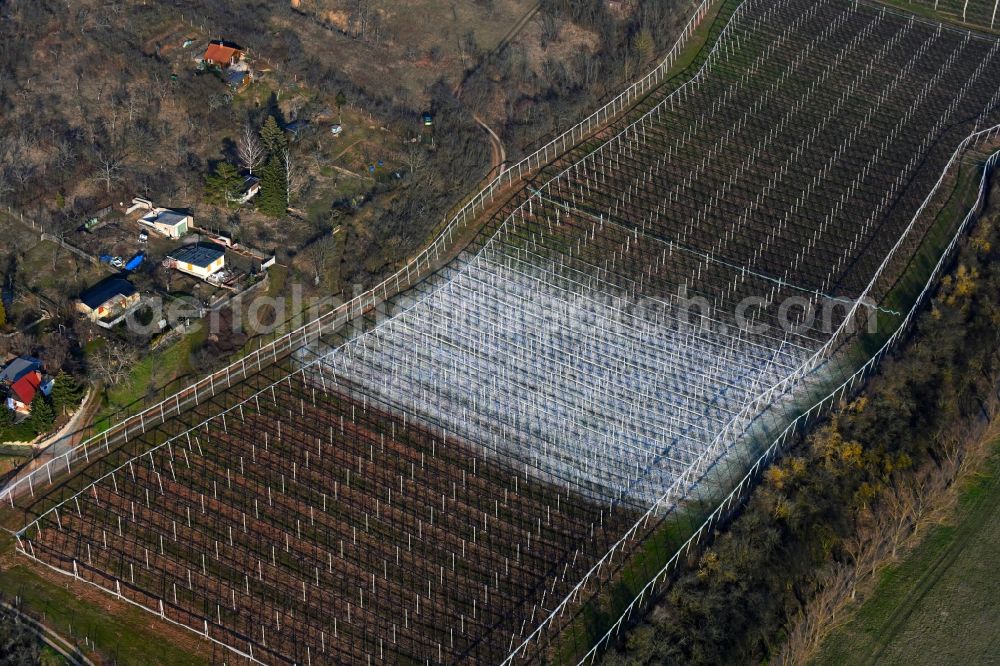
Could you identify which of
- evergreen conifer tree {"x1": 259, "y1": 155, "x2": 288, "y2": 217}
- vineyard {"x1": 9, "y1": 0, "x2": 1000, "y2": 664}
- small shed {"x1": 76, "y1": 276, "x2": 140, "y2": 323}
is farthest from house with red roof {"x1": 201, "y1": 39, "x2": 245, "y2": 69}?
small shed {"x1": 76, "y1": 276, "x2": 140, "y2": 323}

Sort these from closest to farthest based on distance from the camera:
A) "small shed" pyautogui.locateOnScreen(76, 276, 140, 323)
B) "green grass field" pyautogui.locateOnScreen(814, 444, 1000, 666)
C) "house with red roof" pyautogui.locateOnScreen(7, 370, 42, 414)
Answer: "green grass field" pyautogui.locateOnScreen(814, 444, 1000, 666) → "house with red roof" pyautogui.locateOnScreen(7, 370, 42, 414) → "small shed" pyautogui.locateOnScreen(76, 276, 140, 323)

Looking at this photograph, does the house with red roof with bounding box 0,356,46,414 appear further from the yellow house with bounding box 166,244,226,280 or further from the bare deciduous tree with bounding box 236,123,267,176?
the bare deciduous tree with bounding box 236,123,267,176

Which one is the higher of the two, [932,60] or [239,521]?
[932,60]

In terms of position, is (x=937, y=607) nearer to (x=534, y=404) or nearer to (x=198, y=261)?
(x=534, y=404)

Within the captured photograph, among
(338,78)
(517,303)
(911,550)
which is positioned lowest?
(911,550)

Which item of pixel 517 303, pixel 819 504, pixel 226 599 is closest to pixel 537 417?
pixel 517 303

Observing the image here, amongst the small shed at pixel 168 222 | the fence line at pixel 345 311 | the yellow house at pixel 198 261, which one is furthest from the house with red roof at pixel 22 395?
the small shed at pixel 168 222

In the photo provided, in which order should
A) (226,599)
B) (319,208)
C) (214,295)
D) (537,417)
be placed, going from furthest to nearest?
(319,208)
(214,295)
(537,417)
(226,599)

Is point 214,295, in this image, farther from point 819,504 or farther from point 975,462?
point 975,462
